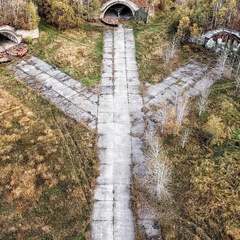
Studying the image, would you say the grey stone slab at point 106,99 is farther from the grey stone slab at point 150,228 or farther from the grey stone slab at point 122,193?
the grey stone slab at point 150,228

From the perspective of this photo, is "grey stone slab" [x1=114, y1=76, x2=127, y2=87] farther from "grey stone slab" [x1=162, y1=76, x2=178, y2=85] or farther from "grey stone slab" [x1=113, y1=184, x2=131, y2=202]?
"grey stone slab" [x1=113, y1=184, x2=131, y2=202]

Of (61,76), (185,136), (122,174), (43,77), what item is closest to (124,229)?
(122,174)

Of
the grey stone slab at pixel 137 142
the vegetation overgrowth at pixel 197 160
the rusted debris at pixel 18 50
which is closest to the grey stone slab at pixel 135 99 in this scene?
the vegetation overgrowth at pixel 197 160

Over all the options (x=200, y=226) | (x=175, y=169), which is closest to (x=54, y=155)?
(x=175, y=169)

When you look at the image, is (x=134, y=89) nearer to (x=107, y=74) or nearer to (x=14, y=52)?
(x=107, y=74)

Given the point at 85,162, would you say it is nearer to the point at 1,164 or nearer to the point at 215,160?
the point at 1,164

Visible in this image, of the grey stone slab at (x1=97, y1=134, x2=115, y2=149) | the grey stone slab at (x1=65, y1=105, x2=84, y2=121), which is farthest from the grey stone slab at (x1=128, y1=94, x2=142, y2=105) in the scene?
the grey stone slab at (x1=97, y1=134, x2=115, y2=149)
